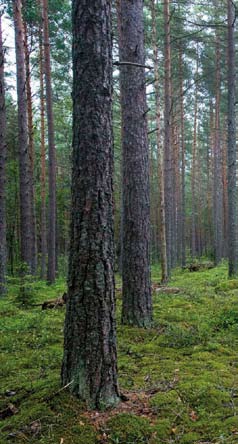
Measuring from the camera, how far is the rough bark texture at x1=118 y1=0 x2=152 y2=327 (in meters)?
6.44

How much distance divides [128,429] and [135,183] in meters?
4.02

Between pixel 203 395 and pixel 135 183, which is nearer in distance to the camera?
pixel 203 395

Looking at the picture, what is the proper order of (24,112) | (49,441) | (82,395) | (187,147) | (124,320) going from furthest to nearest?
(187,147) → (24,112) → (124,320) → (82,395) → (49,441)

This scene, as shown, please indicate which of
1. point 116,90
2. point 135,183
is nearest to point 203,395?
point 135,183

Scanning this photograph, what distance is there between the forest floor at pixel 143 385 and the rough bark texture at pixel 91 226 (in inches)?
10.9

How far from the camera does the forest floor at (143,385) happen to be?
3156 millimetres

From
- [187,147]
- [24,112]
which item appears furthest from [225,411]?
[187,147]

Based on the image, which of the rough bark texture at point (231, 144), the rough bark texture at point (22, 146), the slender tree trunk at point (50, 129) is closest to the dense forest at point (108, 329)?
the rough bark texture at point (22, 146)

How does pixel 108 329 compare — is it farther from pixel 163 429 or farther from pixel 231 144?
pixel 231 144

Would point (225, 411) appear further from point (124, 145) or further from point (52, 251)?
point (52, 251)

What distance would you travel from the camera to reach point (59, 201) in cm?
2466

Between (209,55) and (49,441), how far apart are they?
23059 millimetres

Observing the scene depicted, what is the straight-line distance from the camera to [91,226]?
11.4ft

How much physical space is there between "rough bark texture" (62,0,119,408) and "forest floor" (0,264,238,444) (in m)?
0.28
